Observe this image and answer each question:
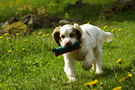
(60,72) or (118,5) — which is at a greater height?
(60,72)

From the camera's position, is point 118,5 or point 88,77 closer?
point 88,77

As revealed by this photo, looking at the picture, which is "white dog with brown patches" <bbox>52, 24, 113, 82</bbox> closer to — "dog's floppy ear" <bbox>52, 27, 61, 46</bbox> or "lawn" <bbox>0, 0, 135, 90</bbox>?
"dog's floppy ear" <bbox>52, 27, 61, 46</bbox>

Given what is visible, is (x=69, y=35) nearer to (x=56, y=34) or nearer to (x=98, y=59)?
(x=56, y=34)

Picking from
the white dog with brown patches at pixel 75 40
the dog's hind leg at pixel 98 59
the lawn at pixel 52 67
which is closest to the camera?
the lawn at pixel 52 67

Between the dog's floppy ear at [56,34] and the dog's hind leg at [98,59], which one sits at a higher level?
the dog's floppy ear at [56,34]

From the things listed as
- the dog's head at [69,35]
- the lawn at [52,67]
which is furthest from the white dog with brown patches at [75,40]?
the lawn at [52,67]

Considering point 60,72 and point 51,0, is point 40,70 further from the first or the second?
point 51,0

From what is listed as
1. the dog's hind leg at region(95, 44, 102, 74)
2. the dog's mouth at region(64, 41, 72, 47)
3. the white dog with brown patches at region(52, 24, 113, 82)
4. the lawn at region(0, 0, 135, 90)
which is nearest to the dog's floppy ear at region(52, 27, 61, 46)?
the white dog with brown patches at region(52, 24, 113, 82)

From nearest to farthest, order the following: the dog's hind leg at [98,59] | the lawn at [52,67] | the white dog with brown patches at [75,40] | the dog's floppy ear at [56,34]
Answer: the lawn at [52,67]
the white dog with brown patches at [75,40]
the dog's floppy ear at [56,34]
the dog's hind leg at [98,59]

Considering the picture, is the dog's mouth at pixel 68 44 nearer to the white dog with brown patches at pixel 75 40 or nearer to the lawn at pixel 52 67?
the white dog with brown patches at pixel 75 40

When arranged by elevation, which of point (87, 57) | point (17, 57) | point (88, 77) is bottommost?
point (17, 57)

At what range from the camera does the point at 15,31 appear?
35.7ft

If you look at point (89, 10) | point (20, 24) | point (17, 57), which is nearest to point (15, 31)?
point (20, 24)

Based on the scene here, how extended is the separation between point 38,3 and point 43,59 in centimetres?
1258
